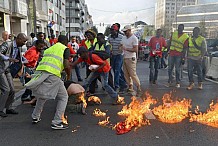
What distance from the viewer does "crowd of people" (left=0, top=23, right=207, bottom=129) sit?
4555mm

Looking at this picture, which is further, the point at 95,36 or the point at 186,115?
the point at 95,36

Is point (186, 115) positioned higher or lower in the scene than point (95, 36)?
lower

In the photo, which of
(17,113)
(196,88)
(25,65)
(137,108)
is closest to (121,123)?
(137,108)

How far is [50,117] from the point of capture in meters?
5.35

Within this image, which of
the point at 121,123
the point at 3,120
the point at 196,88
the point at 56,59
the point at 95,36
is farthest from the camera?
the point at 196,88

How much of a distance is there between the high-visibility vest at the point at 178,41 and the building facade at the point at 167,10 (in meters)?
77.4

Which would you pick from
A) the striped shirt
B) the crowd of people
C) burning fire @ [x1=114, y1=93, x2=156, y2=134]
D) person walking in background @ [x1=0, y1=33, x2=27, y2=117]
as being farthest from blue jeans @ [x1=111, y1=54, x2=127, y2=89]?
person walking in background @ [x1=0, y1=33, x2=27, y2=117]

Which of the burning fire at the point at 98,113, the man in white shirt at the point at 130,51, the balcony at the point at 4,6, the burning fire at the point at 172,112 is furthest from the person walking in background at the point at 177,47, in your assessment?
the balcony at the point at 4,6

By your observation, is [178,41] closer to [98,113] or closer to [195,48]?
[195,48]

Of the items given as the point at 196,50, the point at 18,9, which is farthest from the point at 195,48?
the point at 18,9

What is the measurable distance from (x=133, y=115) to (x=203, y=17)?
7914 centimetres

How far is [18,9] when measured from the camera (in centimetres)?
2014

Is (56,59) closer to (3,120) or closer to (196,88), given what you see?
(3,120)

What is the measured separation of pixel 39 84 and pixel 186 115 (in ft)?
9.91
